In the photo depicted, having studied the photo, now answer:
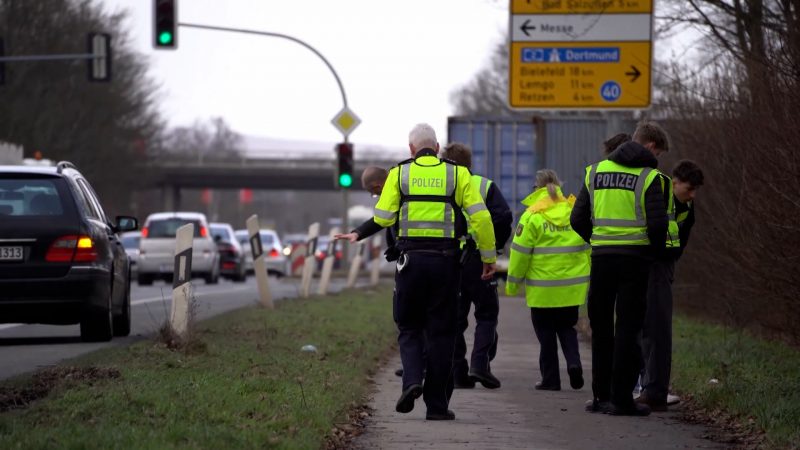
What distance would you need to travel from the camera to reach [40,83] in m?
58.7

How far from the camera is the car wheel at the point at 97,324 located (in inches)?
575

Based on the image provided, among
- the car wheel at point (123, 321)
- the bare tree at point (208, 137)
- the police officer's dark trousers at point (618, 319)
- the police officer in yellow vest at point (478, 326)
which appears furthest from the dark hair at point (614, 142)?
the bare tree at point (208, 137)

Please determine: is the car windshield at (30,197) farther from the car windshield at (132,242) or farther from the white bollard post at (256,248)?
the car windshield at (132,242)

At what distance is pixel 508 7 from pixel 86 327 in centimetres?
861

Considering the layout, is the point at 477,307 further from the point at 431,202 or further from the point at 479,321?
the point at 431,202

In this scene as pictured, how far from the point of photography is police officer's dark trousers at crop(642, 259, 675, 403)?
35.1 ft

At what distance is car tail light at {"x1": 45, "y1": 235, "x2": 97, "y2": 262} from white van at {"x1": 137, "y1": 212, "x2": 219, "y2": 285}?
852 inches

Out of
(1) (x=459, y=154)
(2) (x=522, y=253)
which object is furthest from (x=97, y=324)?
(1) (x=459, y=154)

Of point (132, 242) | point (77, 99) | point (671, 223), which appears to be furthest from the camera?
point (77, 99)

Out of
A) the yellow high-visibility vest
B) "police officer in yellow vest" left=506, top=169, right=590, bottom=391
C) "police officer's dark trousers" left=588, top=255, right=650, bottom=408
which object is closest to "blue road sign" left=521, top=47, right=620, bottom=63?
"police officer in yellow vest" left=506, top=169, right=590, bottom=391

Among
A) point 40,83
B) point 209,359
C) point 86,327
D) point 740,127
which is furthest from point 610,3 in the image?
point 40,83

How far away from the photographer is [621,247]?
400 inches

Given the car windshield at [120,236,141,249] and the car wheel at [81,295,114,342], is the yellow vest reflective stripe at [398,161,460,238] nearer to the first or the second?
→ the car wheel at [81,295,114,342]

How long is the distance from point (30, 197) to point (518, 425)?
631 centimetres
